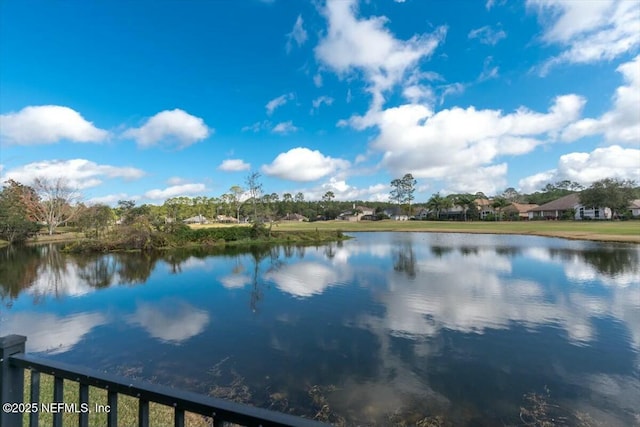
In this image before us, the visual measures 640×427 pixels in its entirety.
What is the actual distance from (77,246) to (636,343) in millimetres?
33878

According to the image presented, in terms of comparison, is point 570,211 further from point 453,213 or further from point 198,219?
point 198,219

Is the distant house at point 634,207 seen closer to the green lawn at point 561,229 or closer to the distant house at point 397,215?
the green lawn at point 561,229

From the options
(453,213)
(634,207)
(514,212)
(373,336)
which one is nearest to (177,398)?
(373,336)

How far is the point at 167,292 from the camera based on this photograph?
43.4 feet

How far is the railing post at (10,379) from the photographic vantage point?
2207 millimetres

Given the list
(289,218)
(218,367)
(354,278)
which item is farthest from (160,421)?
(289,218)

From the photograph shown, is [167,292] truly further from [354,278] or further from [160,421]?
[160,421]

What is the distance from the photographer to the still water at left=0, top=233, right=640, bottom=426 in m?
5.43

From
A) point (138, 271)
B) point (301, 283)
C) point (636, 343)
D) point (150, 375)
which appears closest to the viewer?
point (150, 375)

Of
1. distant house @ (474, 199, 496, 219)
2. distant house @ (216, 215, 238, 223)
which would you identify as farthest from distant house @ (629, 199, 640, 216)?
distant house @ (216, 215, 238, 223)

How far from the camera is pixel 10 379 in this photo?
2.25 m

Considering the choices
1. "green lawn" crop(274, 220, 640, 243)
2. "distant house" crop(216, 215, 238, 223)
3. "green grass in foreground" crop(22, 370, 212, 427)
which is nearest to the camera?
"green grass in foreground" crop(22, 370, 212, 427)

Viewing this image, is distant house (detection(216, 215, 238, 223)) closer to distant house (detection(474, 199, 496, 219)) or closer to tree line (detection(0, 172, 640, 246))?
tree line (detection(0, 172, 640, 246))

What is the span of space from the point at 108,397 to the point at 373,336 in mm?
6909
